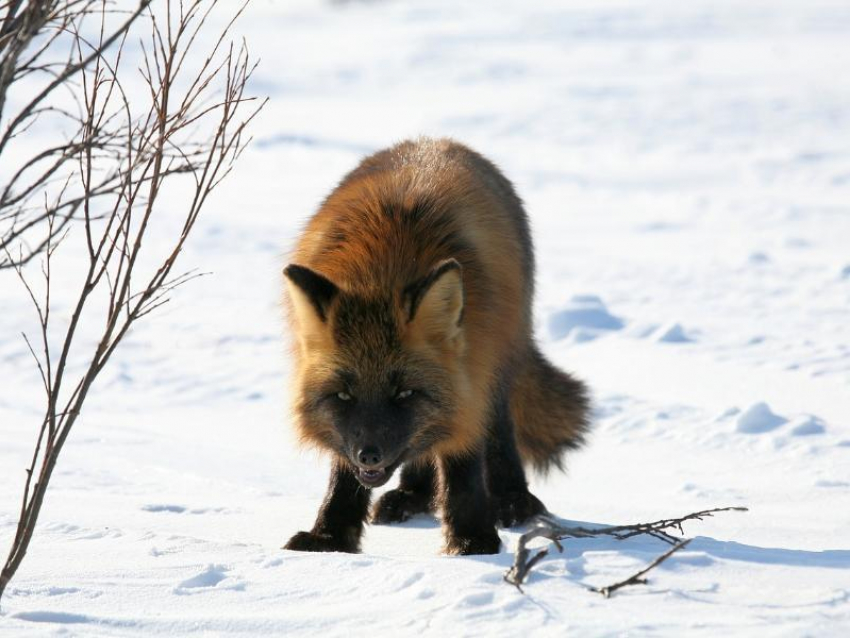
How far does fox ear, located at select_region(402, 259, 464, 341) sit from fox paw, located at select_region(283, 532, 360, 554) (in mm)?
1185

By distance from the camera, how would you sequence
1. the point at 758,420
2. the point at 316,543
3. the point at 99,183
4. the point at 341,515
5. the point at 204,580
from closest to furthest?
the point at 204,580 < the point at 316,543 < the point at 341,515 < the point at 758,420 < the point at 99,183

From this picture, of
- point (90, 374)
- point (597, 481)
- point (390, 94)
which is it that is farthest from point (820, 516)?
point (390, 94)

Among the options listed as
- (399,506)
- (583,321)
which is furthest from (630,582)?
(583,321)

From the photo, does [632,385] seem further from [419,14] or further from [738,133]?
[419,14]

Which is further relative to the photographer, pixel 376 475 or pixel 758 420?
pixel 758 420

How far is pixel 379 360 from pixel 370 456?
1.37 ft

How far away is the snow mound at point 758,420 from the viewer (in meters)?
8.42

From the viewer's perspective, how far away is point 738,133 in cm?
1906

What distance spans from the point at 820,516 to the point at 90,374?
4345 mm

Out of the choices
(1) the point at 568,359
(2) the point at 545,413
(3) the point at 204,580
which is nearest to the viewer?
(3) the point at 204,580

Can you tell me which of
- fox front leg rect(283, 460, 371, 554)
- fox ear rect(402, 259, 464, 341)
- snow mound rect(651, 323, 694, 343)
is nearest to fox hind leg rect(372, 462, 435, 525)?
fox front leg rect(283, 460, 371, 554)

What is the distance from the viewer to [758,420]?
845 cm

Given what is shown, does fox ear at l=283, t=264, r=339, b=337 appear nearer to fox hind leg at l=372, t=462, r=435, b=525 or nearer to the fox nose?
the fox nose

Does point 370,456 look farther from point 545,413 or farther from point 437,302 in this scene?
point 545,413
